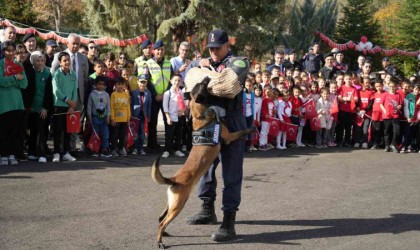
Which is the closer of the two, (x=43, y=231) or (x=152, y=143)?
(x=43, y=231)

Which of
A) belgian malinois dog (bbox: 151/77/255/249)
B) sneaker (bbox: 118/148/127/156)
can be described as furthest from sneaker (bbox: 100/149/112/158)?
belgian malinois dog (bbox: 151/77/255/249)

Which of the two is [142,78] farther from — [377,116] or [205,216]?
[377,116]

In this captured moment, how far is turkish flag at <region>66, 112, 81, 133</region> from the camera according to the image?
9.32m

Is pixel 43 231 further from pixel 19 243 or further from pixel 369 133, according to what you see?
pixel 369 133

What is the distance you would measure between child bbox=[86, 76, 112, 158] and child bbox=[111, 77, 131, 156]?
14 centimetres

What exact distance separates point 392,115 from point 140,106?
6.23m

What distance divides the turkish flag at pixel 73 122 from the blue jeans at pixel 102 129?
1.46 ft

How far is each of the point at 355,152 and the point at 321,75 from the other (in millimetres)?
3563

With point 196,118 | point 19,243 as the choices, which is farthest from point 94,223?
point 196,118

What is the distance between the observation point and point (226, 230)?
522cm

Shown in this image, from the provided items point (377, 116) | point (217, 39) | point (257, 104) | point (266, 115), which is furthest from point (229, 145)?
point (377, 116)

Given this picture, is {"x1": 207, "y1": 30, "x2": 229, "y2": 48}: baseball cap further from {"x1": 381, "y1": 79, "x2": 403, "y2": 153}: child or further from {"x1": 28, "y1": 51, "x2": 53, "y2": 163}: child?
{"x1": 381, "y1": 79, "x2": 403, "y2": 153}: child

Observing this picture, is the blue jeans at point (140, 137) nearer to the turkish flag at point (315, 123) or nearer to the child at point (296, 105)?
the child at point (296, 105)

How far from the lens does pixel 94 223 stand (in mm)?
5555
